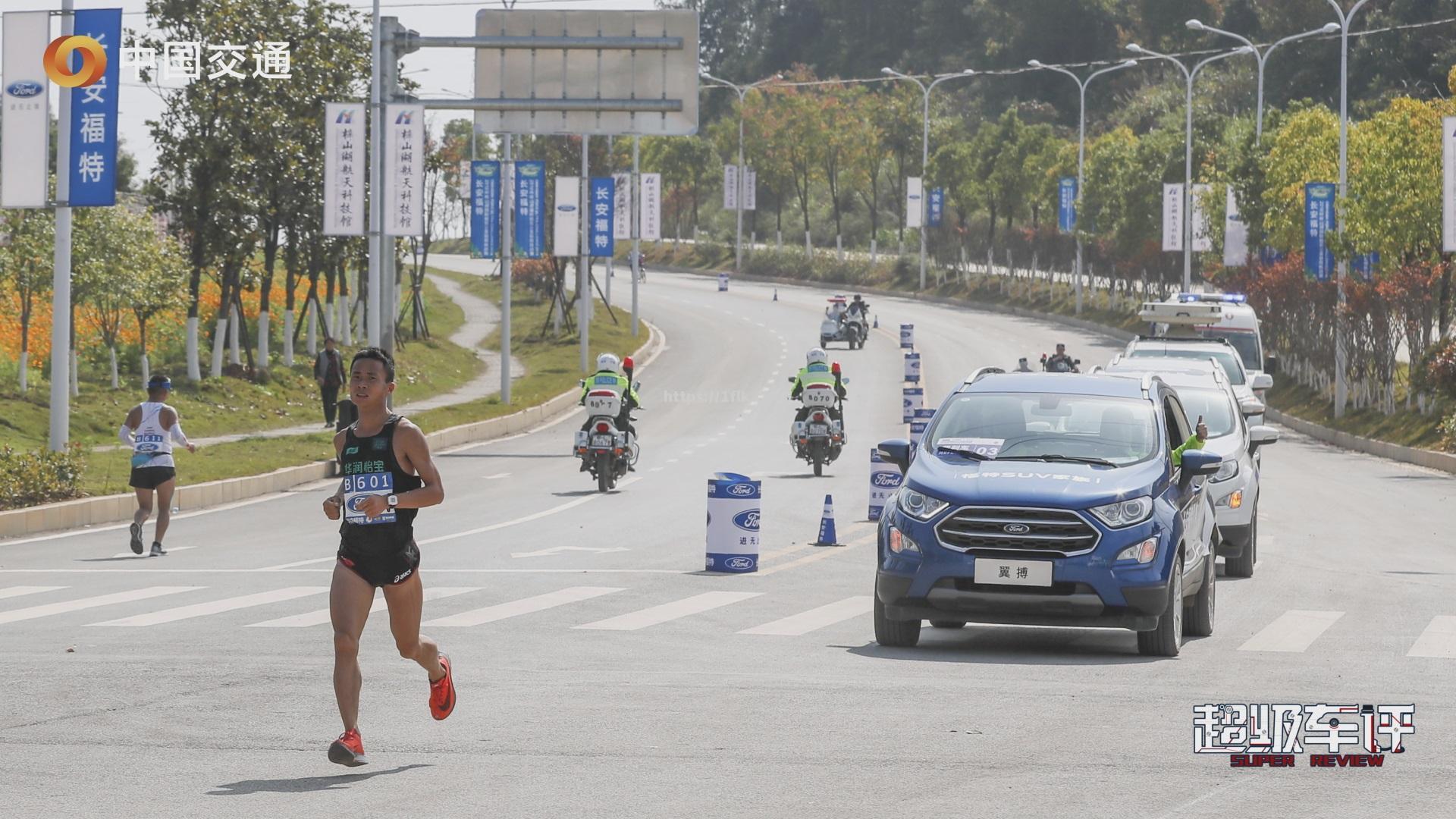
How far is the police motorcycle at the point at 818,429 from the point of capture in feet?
103

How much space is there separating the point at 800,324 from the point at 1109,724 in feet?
226

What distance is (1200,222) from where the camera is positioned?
7544 centimetres

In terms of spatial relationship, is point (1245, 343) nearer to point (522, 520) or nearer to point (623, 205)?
point (522, 520)

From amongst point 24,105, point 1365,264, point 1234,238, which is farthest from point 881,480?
point 1234,238

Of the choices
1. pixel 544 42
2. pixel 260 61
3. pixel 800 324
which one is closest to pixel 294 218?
pixel 260 61

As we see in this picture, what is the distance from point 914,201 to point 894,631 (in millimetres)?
77125

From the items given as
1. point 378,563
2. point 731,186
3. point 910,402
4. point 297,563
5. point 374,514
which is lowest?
point 297,563

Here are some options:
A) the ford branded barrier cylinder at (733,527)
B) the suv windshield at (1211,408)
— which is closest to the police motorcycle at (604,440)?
the ford branded barrier cylinder at (733,527)

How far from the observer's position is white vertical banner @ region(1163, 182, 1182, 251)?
71.3m

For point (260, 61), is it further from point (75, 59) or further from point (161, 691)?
point (161, 691)

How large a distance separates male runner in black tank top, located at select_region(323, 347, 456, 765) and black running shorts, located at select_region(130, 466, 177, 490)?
12.6 metres

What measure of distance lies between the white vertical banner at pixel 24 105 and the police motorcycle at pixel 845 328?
141 ft

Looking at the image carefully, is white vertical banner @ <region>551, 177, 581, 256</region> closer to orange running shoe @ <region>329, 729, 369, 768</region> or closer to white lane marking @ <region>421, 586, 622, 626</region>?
white lane marking @ <region>421, 586, 622, 626</region>

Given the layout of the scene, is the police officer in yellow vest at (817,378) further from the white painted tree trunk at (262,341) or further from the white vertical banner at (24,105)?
the white painted tree trunk at (262,341)
